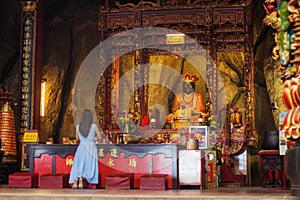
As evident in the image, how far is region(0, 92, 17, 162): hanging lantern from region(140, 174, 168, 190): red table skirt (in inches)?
156

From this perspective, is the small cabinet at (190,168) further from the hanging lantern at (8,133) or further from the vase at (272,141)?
the hanging lantern at (8,133)

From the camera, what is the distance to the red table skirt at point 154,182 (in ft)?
25.0

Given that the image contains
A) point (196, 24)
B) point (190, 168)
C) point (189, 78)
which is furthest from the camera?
point (196, 24)

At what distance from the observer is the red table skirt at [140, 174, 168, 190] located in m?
7.61

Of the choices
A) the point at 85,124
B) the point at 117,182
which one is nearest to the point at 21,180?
the point at 85,124

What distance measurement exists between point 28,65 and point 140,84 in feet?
7.74

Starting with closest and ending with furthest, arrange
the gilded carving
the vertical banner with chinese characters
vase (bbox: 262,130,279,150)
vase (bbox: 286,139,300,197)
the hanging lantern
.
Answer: vase (bbox: 286,139,300,197), vase (bbox: 262,130,279,150), the hanging lantern, the vertical banner with chinese characters, the gilded carving

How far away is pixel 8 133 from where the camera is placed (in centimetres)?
1102

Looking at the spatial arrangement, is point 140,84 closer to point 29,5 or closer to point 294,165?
point 29,5

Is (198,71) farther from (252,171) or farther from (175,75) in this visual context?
(252,171)

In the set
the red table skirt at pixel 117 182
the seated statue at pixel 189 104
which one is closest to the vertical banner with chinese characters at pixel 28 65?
the seated statue at pixel 189 104

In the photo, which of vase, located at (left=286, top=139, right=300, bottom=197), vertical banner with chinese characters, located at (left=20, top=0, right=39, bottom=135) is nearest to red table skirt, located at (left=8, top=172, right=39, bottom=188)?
vertical banner with chinese characters, located at (left=20, top=0, right=39, bottom=135)

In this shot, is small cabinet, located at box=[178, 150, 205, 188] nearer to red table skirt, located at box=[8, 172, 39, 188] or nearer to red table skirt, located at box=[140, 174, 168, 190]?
red table skirt, located at box=[140, 174, 168, 190]

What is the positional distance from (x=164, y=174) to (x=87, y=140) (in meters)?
1.19
